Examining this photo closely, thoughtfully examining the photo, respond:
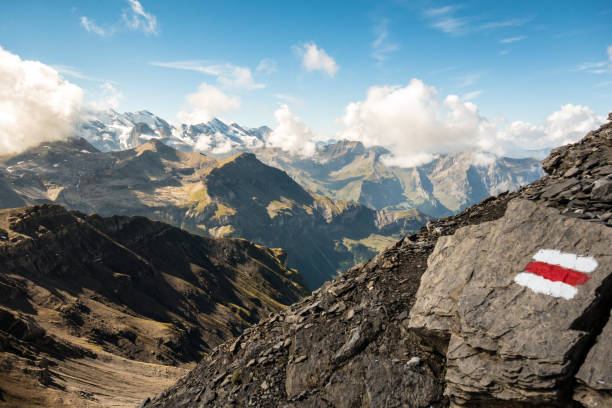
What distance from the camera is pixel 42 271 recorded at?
14475 cm

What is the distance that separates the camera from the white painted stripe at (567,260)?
39.7 ft

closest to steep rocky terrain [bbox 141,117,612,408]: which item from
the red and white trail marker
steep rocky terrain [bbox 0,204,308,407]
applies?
the red and white trail marker

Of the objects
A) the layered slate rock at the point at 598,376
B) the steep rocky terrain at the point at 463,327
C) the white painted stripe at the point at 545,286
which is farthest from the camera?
the white painted stripe at the point at 545,286

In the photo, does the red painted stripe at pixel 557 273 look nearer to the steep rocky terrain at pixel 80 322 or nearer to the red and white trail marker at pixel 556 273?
the red and white trail marker at pixel 556 273

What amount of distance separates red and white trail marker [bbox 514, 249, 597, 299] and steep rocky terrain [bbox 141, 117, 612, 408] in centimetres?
13

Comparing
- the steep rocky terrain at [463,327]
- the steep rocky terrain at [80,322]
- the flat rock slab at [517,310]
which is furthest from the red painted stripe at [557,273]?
the steep rocky terrain at [80,322]

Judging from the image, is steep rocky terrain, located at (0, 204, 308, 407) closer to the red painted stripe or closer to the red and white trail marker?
the red and white trail marker

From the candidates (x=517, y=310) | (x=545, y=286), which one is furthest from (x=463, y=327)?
(x=545, y=286)

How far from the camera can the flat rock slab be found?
440 inches

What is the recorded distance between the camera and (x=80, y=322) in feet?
387

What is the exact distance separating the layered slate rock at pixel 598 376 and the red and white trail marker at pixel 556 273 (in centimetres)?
165

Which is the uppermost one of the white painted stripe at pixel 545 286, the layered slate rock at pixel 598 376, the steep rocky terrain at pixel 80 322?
the white painted stripe at pixel 545 286

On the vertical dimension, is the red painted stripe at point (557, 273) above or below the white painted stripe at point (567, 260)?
below

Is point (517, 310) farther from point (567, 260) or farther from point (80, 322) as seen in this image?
point (80, 322)
